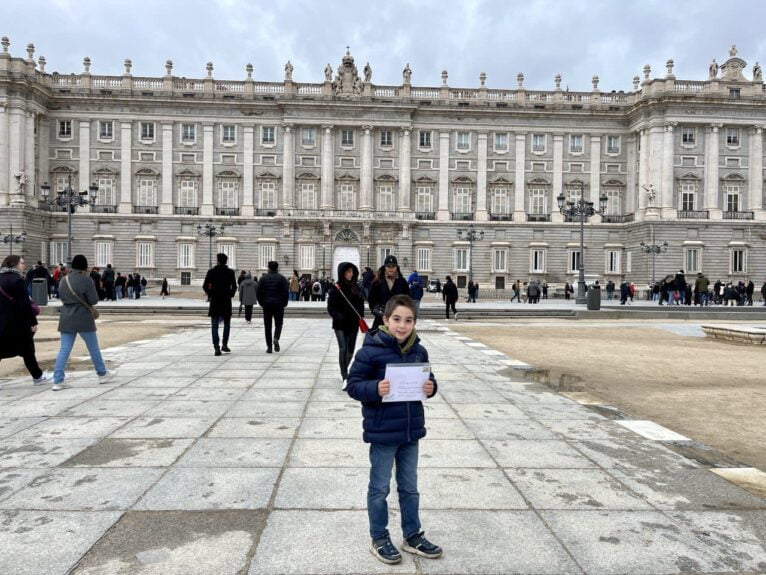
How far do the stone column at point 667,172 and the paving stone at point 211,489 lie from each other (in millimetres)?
50149

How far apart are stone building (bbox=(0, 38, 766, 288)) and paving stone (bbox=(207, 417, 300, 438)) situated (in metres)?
42.4

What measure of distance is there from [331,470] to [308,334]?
12.0 meters

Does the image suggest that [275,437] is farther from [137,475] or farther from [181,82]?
[181,82]

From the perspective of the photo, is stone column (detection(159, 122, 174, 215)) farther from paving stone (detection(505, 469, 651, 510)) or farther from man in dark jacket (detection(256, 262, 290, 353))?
paving stone (detection(505, 469, 651, 510))

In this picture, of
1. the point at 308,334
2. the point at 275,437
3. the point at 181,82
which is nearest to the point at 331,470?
the point at 275,437

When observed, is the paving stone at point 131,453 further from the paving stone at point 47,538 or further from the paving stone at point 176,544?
the paving stone at point 176,544

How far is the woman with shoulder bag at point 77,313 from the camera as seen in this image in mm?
8242

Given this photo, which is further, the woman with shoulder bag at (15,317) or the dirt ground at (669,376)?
the woman with shoulder bag at (15,317)

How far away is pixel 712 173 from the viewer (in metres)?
49.0

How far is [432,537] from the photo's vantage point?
3588 mm

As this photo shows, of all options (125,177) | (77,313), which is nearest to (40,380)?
(77,313)

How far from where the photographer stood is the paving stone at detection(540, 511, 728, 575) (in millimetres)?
3281

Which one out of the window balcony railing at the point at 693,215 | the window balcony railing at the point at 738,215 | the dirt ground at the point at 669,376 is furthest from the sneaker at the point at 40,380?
the window balcony railing at the point at 738,215

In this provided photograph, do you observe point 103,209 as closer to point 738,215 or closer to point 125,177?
point 125,177
